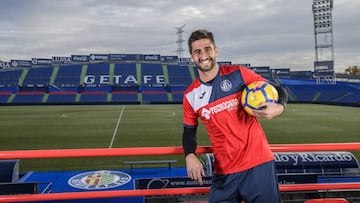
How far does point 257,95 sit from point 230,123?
324 millimetres

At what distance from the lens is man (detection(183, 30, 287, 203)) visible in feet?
9.05

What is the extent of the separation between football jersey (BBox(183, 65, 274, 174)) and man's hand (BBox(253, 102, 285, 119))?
0.19 metres

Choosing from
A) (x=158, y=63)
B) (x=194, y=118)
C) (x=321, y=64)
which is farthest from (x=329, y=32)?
(x=194, y=118)

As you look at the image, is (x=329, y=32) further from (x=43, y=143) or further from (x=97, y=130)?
(x=43, y=143)

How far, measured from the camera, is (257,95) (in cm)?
267

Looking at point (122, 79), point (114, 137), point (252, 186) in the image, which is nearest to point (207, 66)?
point (252, 186)

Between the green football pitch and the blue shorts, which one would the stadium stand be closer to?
the green football pitch

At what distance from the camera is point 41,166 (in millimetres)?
12789

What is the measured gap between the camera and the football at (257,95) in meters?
2.67

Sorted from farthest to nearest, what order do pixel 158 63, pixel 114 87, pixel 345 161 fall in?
1. pixel 158 63
2. pixel 114 87
3. pixel 345 161

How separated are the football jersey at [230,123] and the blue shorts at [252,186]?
0.05m

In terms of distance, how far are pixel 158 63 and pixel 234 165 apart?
247ft

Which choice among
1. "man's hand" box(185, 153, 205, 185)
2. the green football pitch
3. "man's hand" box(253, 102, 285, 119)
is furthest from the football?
the green football pitch

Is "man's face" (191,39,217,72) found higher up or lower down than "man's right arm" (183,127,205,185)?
higher up
